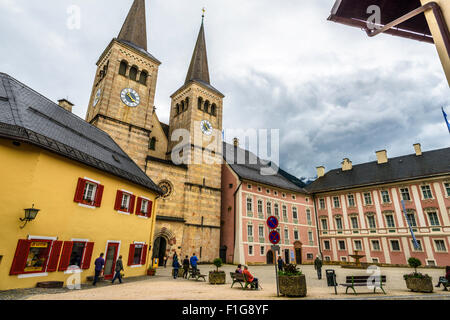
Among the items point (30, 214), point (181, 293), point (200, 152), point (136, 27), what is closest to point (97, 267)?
point (30, 214)

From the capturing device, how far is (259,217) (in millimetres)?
31766

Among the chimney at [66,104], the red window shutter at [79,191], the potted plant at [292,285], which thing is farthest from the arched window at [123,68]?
the potted plant at [292,285]

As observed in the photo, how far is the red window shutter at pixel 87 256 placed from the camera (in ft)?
39.3

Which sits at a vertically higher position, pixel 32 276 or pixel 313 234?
pixel 313 234

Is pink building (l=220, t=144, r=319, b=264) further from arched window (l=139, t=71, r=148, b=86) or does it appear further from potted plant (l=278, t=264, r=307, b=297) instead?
potted plant (l=278, t=264, r=307, b=297)

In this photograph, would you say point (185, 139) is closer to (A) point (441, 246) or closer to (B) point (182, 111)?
(B) point (182, 111)

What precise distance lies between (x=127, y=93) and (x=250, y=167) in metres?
20.2

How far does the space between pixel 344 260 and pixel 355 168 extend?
1398 centimetres

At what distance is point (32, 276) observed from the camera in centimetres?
964

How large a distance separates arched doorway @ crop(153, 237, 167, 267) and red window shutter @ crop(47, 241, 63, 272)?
1448 cm

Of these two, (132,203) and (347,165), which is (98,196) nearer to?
(132,203)

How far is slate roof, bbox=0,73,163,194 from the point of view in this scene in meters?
9.96

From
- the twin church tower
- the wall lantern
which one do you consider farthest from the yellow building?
the twin church tower

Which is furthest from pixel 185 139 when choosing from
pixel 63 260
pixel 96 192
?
pixel 63 260
